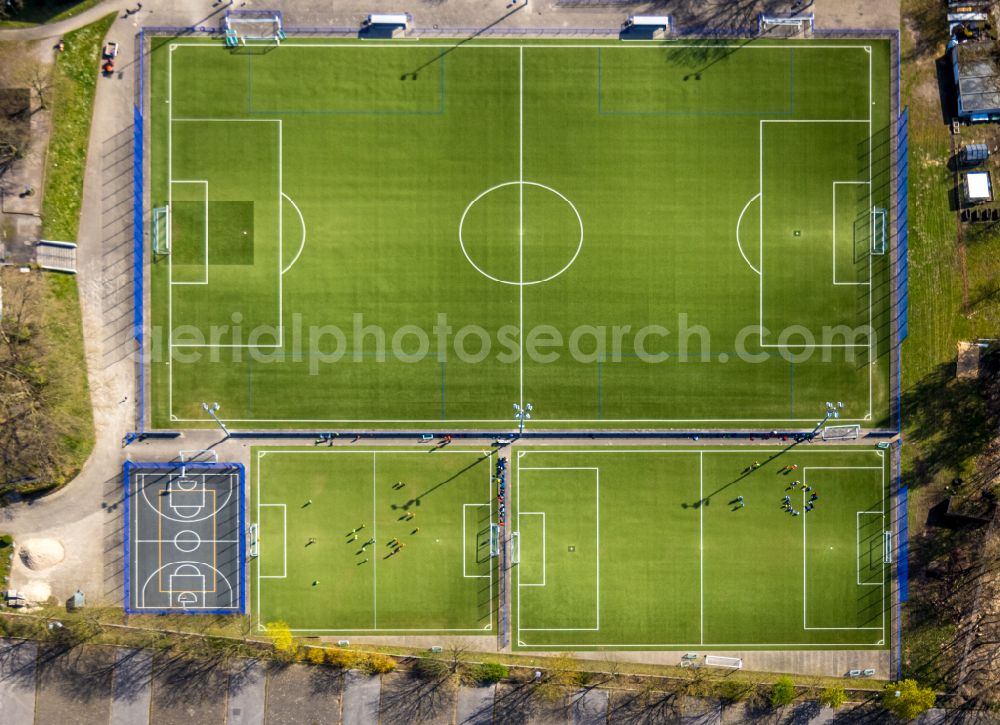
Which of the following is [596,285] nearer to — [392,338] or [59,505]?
[392,338]

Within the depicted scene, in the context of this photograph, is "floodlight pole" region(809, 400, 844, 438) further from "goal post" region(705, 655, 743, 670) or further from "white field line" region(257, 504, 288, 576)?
"white field line" region(257, 504, 288, 576)

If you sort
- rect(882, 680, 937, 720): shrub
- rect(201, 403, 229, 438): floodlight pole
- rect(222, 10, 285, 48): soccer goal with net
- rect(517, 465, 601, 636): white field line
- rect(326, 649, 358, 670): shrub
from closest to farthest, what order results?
rect(222, 10, 285, 48): soccer goal with net
rect(326, 649, 358, 670): shrub
rect(201, 403, 229, 438): floodlight pole
rect(882, 680, 937, 720): shrub
rect(517, 465, 601, 636): white field line

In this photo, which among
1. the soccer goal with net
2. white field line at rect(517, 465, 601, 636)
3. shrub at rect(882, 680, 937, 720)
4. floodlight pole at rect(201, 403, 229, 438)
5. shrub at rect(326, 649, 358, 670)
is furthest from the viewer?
white field line at rect(517, 465, 601, 636)

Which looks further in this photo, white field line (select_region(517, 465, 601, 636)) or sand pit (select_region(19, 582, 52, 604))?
white field line (select_region(517, 465, 601, 636))

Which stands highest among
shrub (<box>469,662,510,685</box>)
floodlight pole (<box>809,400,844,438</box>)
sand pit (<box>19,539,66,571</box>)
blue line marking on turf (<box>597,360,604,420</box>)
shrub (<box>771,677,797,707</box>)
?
blue line marking on turf (<box>597,360,604,420</box>)

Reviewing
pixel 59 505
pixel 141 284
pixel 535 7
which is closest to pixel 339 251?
pixel 141 284

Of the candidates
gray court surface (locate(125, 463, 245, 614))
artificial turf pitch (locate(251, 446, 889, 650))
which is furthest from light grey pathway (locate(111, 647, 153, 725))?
artificial turf pitch (locate(251, 446, 889, 650))

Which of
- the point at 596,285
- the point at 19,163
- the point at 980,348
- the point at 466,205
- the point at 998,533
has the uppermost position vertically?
the point at 19,163

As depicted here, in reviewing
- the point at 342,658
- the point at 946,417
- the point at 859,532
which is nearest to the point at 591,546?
the point at 342,658
